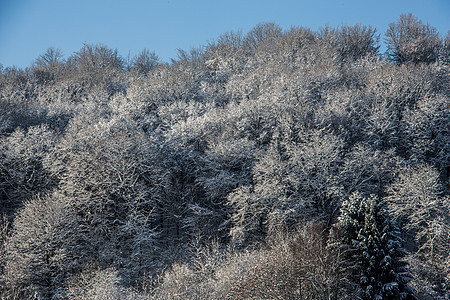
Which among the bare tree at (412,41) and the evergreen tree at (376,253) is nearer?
the evergreen tree at (376,253)

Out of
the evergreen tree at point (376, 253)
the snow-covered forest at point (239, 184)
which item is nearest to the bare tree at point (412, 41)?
the snow-covered forest at point (239, 184)

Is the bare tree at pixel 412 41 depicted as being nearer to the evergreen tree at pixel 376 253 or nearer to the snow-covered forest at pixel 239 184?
the snow-covered forest at pixel 239 184

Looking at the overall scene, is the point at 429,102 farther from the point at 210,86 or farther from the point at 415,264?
the point at 210,86

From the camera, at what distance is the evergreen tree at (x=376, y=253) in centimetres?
1703

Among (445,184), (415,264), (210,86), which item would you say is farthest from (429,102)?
(210,86)

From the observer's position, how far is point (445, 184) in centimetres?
3098

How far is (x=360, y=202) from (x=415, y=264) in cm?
577

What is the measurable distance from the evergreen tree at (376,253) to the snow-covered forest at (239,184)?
8cm

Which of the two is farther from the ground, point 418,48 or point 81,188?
point 418,48

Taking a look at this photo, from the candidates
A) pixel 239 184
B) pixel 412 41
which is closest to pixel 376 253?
pixel 239 184

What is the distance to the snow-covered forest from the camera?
57.7 ft

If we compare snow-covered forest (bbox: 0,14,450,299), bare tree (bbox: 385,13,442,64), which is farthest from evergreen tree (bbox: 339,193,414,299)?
bare tree (bbox: 385,13,442,64)

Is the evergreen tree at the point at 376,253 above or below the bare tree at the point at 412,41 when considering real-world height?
below

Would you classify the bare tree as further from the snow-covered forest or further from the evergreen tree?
the evergreen tree
